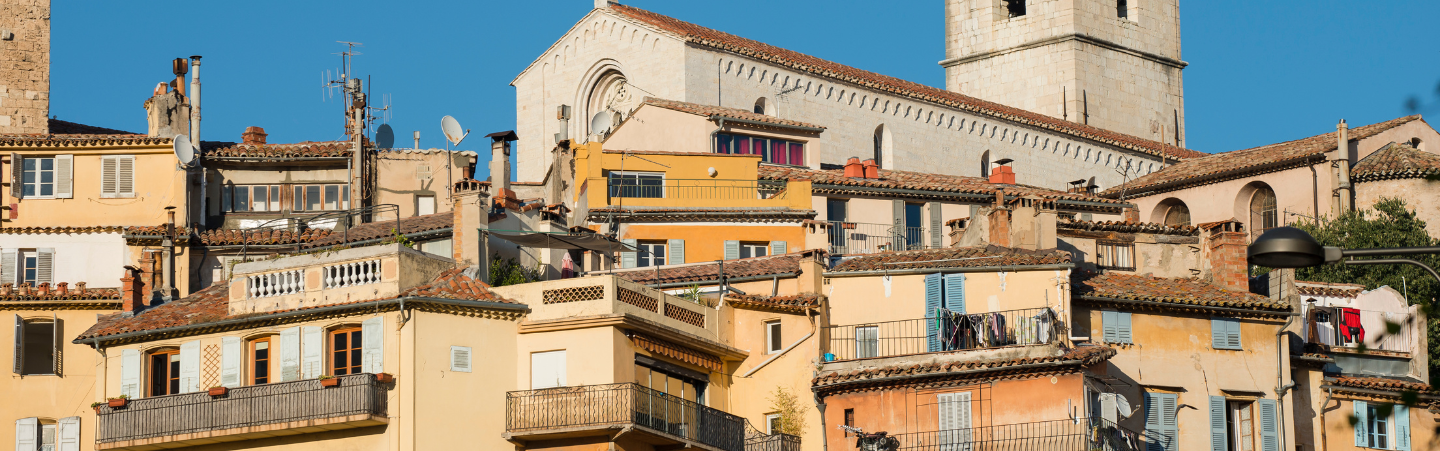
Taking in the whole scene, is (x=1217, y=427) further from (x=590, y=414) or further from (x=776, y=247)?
(x=590, y=414)

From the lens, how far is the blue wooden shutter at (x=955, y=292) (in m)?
37.6

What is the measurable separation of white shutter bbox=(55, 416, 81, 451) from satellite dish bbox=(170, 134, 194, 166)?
27.1ft

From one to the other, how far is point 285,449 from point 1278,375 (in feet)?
62.5

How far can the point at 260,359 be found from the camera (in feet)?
114

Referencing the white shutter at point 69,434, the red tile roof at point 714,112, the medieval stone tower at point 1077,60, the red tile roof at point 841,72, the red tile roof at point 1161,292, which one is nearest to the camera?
the red tile roof at point 1161,292

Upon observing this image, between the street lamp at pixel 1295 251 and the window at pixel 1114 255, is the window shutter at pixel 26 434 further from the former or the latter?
the street lamp at pixel 1295 251

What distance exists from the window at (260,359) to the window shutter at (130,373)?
2.35m

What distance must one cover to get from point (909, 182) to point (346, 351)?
68.3 ft

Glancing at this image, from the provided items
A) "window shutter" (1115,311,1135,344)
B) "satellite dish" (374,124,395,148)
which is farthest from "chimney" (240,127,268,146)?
"window shutter" (1115,311,1135,344)

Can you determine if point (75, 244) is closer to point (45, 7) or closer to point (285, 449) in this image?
point (45, 7)

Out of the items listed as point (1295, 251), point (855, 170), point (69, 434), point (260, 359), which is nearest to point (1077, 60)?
point (855, 170)

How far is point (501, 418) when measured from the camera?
110 ft

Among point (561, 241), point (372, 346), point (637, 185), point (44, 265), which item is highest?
point (637, 185)

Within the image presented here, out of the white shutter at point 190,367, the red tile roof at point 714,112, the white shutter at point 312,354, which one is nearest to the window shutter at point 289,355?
the white shutter at point 312,354
